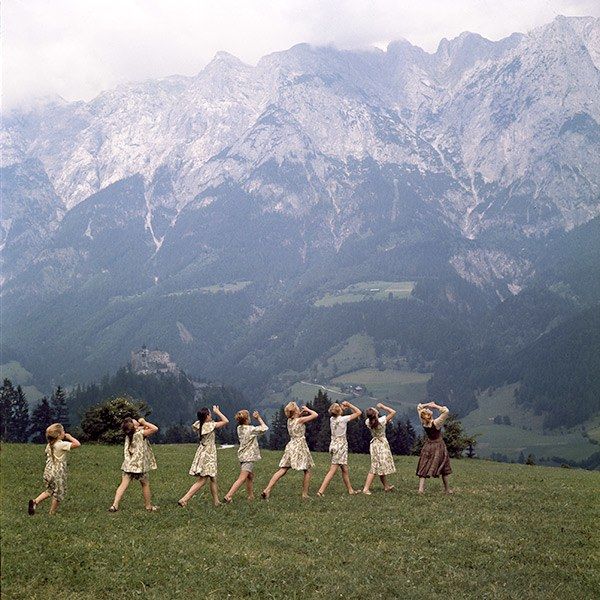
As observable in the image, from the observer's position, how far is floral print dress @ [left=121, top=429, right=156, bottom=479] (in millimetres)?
26141

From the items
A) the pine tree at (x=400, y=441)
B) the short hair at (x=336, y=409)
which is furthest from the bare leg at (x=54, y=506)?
the pine tree at (x=400, y=441)

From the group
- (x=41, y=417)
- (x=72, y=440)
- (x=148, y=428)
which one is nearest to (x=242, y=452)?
(x=148, y=428)

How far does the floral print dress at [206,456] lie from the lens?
27594 mm

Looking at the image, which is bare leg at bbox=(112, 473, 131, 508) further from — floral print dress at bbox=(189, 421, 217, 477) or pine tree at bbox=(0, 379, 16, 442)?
pine tree at bbox=(0, 379, 16, 442)

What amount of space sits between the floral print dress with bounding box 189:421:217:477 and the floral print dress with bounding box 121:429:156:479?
196cm

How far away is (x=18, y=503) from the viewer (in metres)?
27.4

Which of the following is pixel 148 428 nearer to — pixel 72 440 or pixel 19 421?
pixel 72 440

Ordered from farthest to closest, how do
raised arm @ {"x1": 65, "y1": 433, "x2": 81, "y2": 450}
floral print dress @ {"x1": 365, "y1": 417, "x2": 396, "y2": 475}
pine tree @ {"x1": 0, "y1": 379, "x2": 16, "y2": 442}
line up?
pine tree @ {"x1": 0, "y1": 379, "x2": 16, "y2": 442} < floral print dress @ {"x1": 365, "y1": 417, "x2": 396, "y2": 475} < raised arm @ {"x1": 65, "y1": 433, "x2": 81, "y2": 450}

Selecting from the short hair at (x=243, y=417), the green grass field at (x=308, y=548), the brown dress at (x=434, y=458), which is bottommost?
the green grass field at (x=308, y=548)

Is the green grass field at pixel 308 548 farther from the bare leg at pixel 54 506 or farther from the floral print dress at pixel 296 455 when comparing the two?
the floral print dress at pixel 296 455

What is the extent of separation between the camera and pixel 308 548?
68.7ft

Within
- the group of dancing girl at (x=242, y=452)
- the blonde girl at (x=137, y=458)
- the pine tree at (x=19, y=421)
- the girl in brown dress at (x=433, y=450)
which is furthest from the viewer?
the pine tree at (x=19, y=421)

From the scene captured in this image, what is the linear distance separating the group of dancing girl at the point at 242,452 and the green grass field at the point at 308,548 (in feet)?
2.80

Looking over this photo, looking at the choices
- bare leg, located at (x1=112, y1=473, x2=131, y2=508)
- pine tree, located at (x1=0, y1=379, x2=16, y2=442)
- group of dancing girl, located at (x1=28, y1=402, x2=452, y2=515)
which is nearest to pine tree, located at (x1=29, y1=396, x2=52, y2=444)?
pine tree, located at (x1=0, y1=379, x2=16, y2=442)
